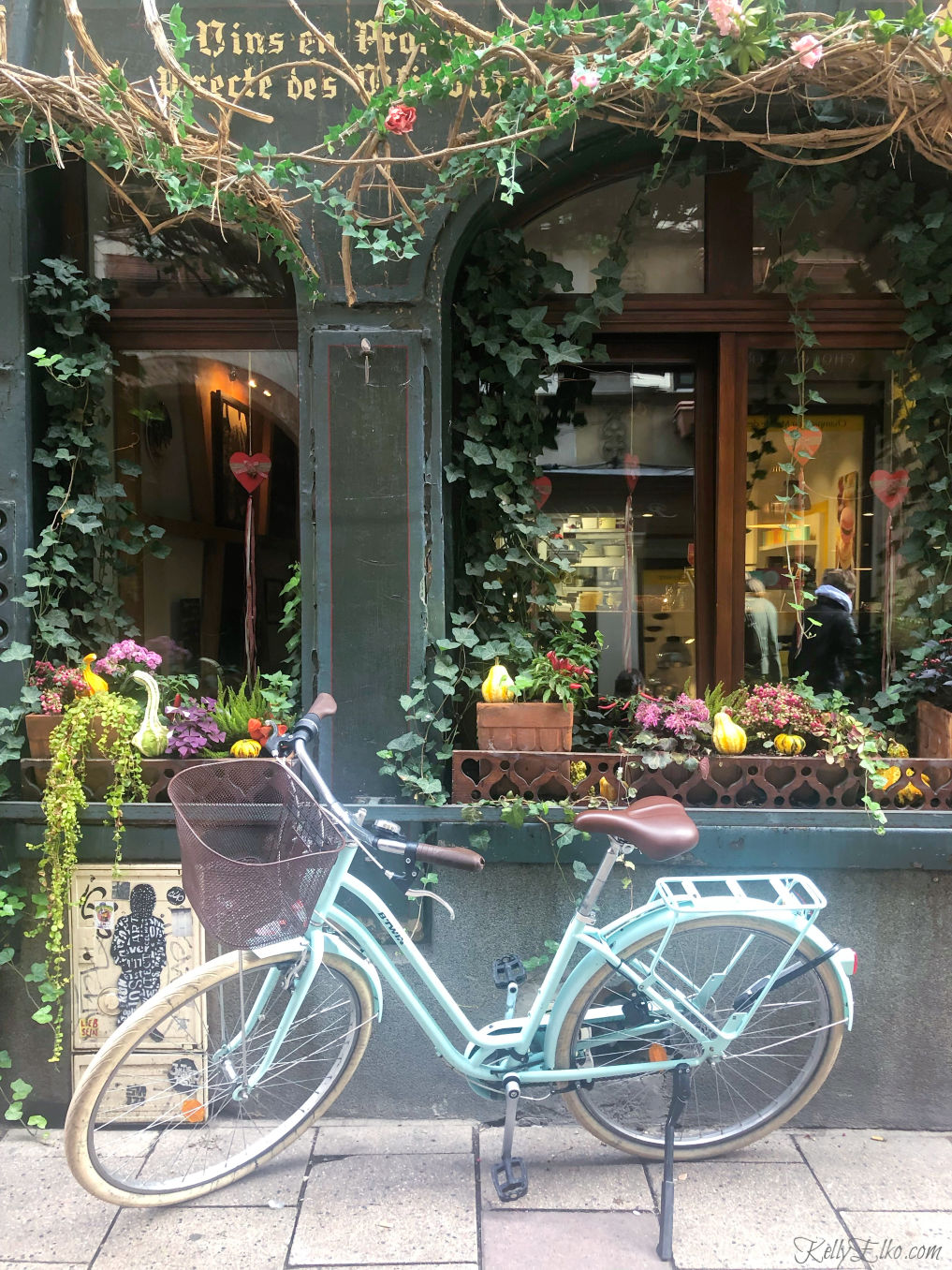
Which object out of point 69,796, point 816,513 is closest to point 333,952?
point 69,796

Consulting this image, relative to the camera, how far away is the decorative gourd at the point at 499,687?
3.45 m

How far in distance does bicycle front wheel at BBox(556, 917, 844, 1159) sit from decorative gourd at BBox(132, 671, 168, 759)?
1.80 meters

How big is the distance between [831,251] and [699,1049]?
11.4 ft

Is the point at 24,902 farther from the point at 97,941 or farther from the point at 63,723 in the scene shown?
the point at 63,723

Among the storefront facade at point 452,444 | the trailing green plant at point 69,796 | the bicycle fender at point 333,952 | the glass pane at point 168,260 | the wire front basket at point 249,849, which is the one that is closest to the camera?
the wire front basket at point 249,849

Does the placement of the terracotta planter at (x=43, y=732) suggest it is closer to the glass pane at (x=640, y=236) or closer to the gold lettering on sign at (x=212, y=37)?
the gold lettering on sign at (x=212, y=37)

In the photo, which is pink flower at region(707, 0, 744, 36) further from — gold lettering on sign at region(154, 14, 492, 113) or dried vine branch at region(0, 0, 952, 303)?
gold lettering on sign at region(154, 14, 492, 113)

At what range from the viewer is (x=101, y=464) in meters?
3.85

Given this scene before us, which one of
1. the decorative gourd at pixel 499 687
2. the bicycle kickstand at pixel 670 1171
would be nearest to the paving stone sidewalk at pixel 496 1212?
the bicycle kickstand at pixel 670 1171

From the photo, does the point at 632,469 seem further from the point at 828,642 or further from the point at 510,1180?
the point at 510,1180

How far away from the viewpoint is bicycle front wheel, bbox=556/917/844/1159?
2.87 meters

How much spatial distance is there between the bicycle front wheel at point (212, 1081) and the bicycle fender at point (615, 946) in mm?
592

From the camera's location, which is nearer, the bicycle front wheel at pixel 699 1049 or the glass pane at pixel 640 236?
the bicycle front wheel at pixel 699 1049

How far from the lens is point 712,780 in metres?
3.39
